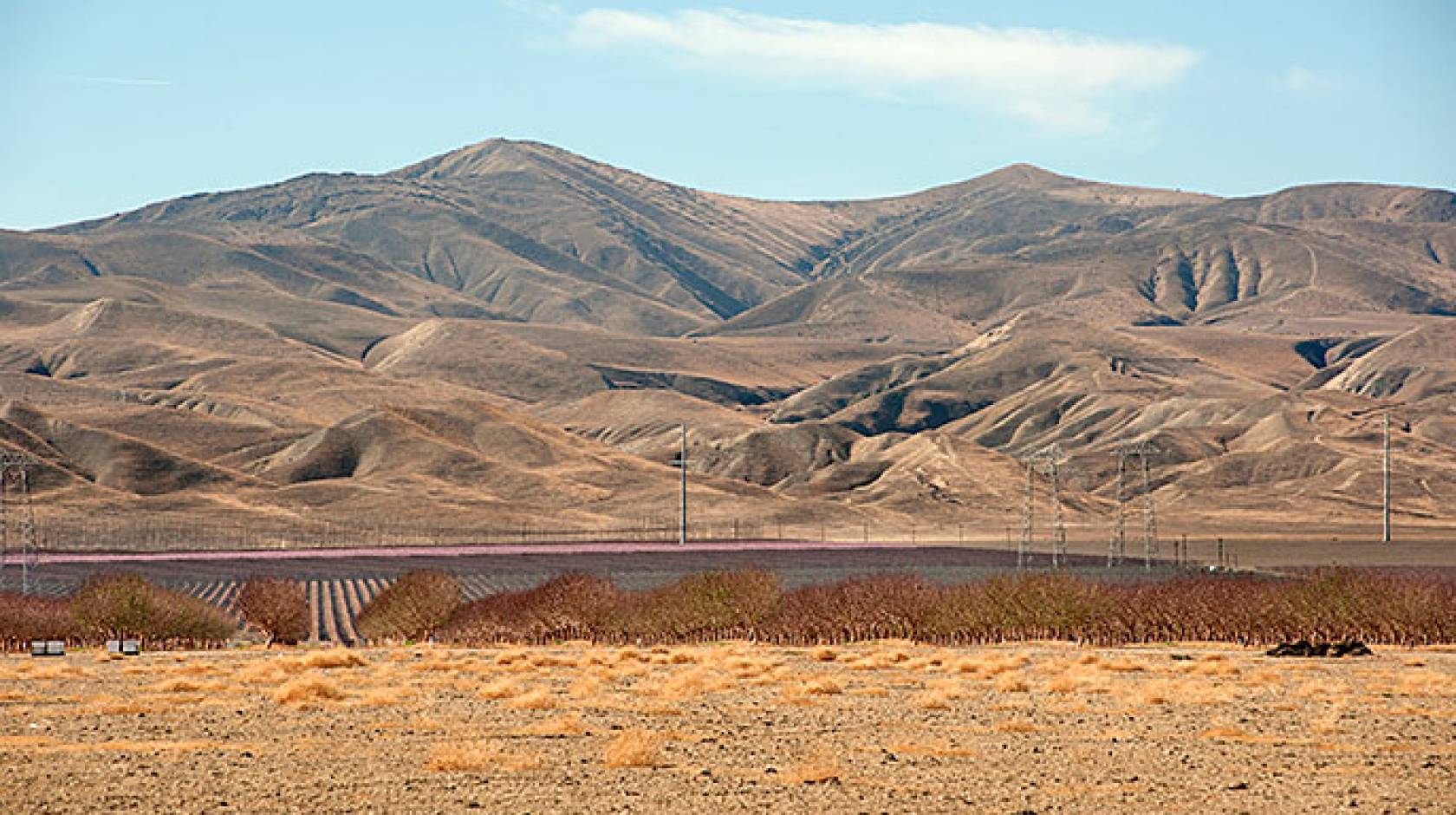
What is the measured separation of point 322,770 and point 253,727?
194 inches

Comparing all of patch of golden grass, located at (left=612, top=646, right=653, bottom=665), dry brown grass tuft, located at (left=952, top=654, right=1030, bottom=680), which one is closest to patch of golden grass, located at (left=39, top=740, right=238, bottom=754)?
patch of golden grass, located at (left=612, top=646, right=653, bottom=665)

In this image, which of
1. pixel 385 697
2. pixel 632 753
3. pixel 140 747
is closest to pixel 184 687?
pixel 385 697

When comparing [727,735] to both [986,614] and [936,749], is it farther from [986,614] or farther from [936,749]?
[986,614]

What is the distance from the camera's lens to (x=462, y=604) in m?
57.7

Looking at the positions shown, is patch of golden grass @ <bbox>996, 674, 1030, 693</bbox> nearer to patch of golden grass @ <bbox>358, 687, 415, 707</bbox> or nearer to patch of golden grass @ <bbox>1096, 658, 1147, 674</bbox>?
patch of golden grass @ <bbox>1096, 658, 1147, 674</bbox>

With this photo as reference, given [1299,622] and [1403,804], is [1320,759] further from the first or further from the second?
[1299,622]

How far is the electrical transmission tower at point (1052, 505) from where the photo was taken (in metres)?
90.4

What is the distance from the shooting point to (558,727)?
2614 cm

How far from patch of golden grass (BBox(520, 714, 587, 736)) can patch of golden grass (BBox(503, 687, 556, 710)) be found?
2094 millimetres

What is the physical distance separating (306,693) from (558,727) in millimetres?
6009

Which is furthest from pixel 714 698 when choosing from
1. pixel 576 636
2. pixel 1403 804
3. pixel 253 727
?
pixel 576 636

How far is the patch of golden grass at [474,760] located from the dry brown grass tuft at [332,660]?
15269 mm

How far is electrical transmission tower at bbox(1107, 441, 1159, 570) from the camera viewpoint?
305 ft

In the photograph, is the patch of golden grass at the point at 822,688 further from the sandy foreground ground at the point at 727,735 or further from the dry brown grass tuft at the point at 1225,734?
the dry brown grass tuft at the point at 1225,734
